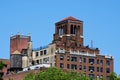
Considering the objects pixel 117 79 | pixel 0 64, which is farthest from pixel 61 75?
pixel 0 64

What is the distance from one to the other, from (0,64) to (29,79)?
46.0 metres

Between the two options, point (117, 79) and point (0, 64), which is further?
point (117, 79)

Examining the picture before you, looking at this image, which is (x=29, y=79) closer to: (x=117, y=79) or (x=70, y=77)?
(x=70, y=77)

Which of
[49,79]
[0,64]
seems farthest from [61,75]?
[0,64]

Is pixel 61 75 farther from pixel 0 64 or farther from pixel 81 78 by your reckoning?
pixel 0 64

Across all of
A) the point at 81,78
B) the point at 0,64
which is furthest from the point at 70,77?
the point at 0,64

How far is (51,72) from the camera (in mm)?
191875

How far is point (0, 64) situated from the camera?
143 metres

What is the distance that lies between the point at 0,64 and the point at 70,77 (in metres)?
51.8

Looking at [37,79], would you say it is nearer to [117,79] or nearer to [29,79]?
[29,79]

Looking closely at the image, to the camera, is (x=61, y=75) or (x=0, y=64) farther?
(x=61, y=75)

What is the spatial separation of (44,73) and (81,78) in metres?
10.6

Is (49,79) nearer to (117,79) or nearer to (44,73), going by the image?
(44,73)

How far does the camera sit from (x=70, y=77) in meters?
192
